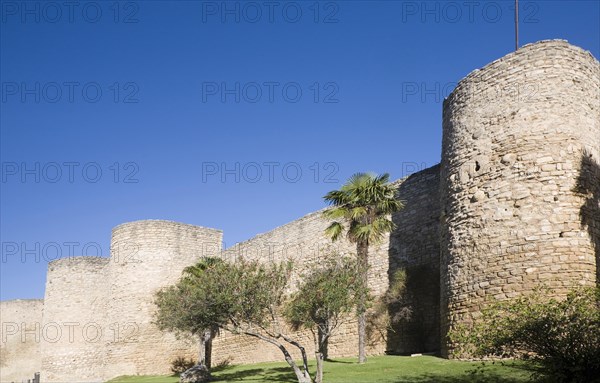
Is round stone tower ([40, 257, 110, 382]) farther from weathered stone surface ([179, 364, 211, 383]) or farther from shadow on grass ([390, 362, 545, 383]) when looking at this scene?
shadow on grass ([390, 362, 545, 383])

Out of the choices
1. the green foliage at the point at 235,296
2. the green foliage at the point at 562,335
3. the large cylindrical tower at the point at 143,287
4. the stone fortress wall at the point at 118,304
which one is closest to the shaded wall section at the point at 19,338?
the stone fortress wall at the point at 118,304

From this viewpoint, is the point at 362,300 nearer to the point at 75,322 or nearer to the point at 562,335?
the point at 562,335

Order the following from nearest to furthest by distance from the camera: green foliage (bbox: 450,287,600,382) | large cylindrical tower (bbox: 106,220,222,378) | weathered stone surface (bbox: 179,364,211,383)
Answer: green foliage (bbox: 450,287,600,382), weathered stone surface (bbox: 179,364,211,383), large cylindrical tower (bbox: 106,220,222,378)

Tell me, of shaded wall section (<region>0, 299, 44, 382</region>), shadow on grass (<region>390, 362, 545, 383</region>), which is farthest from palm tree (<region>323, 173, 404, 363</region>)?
shaded wall section (<region>0, 299, 44, 382</region>)

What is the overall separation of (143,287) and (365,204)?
16007 millimetres

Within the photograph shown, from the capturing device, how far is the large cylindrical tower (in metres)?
30.4

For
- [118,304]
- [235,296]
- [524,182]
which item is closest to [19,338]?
[118,304]

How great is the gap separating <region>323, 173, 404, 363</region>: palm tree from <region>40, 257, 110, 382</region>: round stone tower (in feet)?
68.5

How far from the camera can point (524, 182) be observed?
1419 cm

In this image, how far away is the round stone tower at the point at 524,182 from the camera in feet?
44.6

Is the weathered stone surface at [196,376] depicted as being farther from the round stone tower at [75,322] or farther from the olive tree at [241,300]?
the round stone tower at [75,322]

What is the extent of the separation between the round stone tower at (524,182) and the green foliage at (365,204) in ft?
10.7

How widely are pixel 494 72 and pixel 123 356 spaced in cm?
2344

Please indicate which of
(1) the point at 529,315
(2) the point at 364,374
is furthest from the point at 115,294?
(1) the point at 529,315
